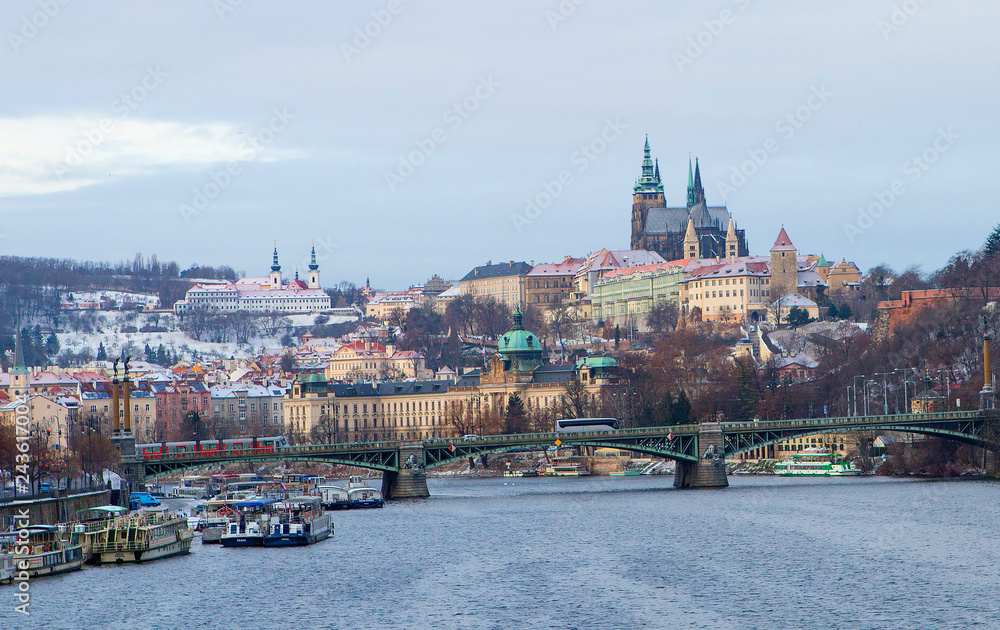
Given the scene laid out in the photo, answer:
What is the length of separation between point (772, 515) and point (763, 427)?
18314mm

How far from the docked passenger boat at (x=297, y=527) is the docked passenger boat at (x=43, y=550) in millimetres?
10209

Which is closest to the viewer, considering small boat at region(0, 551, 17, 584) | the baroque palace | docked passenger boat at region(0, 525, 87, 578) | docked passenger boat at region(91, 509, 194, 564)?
small boat at region(0, 551, 17, 584)

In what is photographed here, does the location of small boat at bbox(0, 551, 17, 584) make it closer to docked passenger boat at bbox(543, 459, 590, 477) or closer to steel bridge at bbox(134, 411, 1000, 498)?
steel bridge at bbox(134, 411, 1000, 498)

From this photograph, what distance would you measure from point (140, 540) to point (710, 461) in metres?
40.5

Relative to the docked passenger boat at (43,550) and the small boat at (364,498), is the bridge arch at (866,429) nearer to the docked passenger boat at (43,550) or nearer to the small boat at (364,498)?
the small boat at (364,498)

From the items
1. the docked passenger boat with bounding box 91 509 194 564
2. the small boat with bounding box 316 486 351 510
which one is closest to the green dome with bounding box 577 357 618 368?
the small boat with bounding box 316 486 351 510

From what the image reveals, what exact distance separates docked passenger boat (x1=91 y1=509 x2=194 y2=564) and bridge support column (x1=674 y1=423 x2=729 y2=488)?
35.4 m

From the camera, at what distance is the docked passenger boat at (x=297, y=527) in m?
74.9

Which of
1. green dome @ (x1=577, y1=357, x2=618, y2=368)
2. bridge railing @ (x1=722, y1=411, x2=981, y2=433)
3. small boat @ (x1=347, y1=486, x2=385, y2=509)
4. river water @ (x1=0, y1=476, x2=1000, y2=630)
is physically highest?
green dome @ (x1=577, y1=357, x2=618, y2=368)

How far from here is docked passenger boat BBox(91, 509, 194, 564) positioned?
66625mm

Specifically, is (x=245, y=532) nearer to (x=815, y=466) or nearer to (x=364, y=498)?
(x=364, y=498)

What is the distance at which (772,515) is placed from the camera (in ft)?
272

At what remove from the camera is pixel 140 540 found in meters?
67.3

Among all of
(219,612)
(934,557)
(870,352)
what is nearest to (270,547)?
(219,612)
